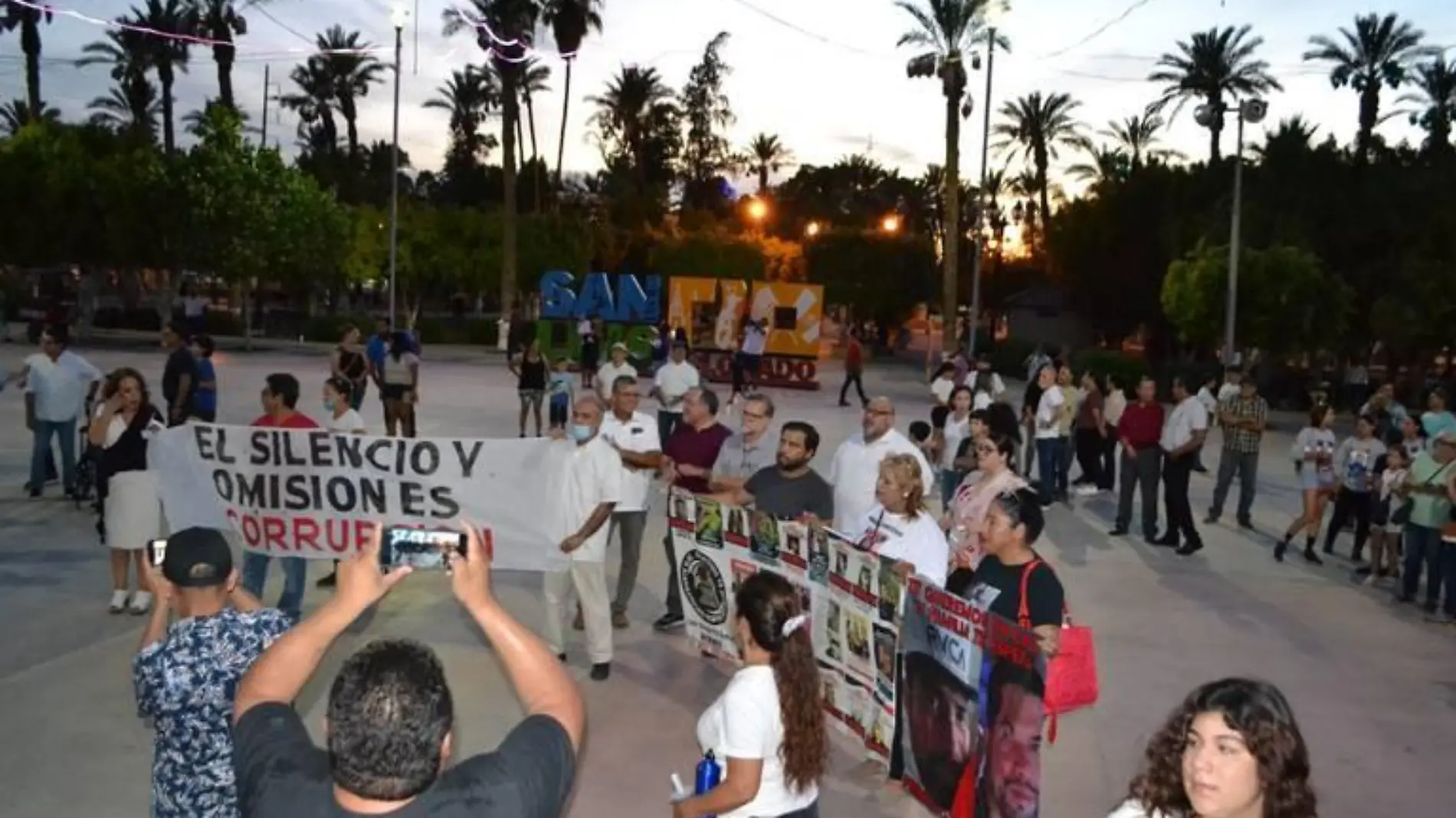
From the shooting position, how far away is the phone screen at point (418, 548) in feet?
9.20

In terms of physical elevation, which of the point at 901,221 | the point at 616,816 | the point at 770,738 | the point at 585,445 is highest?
the point at 901,221

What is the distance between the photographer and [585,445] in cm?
828

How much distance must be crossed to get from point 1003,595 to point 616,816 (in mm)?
2157

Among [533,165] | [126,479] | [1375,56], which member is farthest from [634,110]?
[126,479]

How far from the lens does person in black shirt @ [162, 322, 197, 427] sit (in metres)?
13.5

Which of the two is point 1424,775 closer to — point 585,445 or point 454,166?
point 585,445

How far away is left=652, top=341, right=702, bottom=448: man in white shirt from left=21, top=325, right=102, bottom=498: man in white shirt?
20.9 ft

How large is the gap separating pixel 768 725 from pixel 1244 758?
1769 millimetres

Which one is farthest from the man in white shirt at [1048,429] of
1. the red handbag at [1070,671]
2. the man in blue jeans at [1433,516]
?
the red handbag at [1070,671]

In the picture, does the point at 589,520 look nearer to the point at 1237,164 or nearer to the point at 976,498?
the point at 976,498

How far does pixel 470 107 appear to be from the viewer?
75.1 metres

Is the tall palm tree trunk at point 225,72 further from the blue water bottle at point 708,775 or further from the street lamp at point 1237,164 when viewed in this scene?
the blue water bottle at point 708,775

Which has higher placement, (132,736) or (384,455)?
(384,455)

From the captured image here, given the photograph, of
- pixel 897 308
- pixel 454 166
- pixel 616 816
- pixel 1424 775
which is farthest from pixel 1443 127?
pixel 454 166
